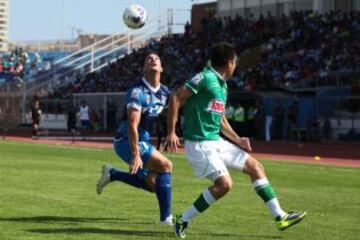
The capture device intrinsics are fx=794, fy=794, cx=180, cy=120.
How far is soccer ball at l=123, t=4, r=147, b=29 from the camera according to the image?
22625mm

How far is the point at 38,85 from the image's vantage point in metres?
62.5

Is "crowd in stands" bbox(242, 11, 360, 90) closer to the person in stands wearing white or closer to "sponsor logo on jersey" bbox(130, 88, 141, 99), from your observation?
the person in stands wearing white

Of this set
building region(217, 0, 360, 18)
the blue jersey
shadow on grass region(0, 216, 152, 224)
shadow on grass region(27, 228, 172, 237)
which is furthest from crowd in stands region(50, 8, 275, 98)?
shadow on grass region(27, 228, 172, 237)

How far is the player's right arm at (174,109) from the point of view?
28.4ft

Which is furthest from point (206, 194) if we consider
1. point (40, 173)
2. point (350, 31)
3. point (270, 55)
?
point (270, 55)

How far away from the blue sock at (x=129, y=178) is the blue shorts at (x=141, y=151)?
5.2 inches

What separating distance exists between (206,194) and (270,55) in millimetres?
37564

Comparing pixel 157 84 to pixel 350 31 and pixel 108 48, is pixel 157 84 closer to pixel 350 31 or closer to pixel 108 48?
pixel 350 31

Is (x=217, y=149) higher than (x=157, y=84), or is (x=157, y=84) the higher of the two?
(x=157, y=84)

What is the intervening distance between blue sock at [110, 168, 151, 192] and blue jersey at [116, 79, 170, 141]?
730mm

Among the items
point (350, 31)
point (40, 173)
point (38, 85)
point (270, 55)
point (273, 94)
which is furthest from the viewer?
point (38, 85)

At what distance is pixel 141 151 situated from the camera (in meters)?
9.62

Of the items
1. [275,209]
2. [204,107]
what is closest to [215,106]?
[204,107]

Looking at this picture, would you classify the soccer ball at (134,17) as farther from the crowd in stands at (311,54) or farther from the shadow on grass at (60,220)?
the crowd in stands at (311,54)
